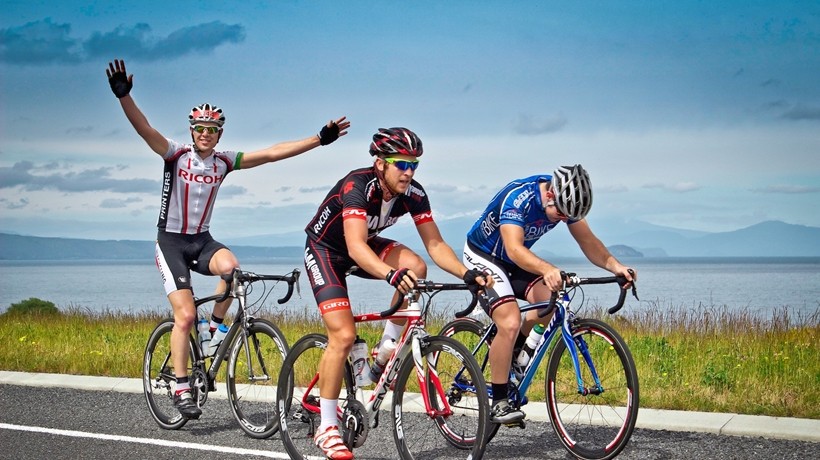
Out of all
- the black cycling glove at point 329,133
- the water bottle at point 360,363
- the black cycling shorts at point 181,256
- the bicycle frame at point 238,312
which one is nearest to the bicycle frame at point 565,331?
the water bottle at point 360,363

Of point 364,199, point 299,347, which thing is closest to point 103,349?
point 299,347

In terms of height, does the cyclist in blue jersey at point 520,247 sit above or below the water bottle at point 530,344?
above

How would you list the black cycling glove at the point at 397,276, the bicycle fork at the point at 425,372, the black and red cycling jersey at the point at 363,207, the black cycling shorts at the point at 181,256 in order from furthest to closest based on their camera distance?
the black cycling shorts at the point at 181,256 → the black and red cycling jersey at the point at 363,207 → the bicycle fork at the point at 425,372 → the black cycling glove at the point at 397,276

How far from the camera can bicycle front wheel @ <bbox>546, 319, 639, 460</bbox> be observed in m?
6.50

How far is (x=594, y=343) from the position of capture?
7.26 m

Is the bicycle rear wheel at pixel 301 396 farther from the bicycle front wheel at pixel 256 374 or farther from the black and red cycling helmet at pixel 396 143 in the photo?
the black and red cycling helmet at pixel 396 143

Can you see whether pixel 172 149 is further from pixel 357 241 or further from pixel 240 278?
pixel 357 241

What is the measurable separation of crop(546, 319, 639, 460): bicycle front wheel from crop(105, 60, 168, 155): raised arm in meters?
4.13

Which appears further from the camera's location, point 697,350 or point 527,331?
point 697,350

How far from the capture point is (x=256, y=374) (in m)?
8.10

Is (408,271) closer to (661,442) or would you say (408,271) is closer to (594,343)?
(594,343)

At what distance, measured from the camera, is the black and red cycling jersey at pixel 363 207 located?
6.56 metres

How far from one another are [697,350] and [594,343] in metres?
4.93

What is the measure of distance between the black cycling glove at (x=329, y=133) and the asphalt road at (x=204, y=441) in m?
2.67
